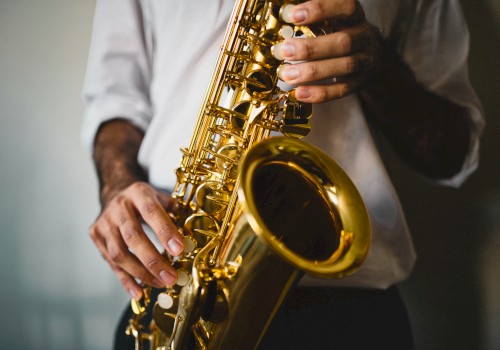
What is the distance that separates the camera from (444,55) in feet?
3.14

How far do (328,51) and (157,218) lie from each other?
453 mm

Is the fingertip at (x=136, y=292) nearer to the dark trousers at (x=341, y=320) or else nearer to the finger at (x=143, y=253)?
the finger at (x=143, y=253)

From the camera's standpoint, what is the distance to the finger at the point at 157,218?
88cm

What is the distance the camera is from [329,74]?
0.81 meters

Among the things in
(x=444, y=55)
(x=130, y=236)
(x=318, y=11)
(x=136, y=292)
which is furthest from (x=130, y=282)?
(x=444, y=55)

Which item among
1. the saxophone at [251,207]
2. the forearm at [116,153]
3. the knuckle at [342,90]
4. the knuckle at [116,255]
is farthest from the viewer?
the forearm at [116,153]

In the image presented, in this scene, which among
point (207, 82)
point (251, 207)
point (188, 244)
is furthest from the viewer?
point (207, 82)

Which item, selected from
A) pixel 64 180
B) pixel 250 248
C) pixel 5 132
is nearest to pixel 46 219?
pixel 64 180

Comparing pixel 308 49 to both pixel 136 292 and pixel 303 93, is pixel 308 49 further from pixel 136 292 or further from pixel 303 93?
pixel 136 292

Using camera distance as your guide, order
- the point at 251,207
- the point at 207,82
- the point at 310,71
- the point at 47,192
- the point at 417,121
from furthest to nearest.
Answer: the point at 47,192, the point at 207,82, the point at 417,121, the point at 310,71, the point at 251,207

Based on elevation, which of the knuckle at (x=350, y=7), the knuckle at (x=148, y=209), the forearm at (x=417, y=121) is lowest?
the knuckle at (x=148, y=209)

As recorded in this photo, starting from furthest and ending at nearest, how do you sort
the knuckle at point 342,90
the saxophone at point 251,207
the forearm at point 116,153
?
the forearm at point 116,153
the knuckle at point 342,90
the saxophone at point 251,207

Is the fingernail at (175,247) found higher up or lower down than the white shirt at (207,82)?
lower down

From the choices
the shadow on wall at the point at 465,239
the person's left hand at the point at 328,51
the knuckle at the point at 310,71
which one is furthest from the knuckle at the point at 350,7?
the shadow on wall at the point at 465,239
